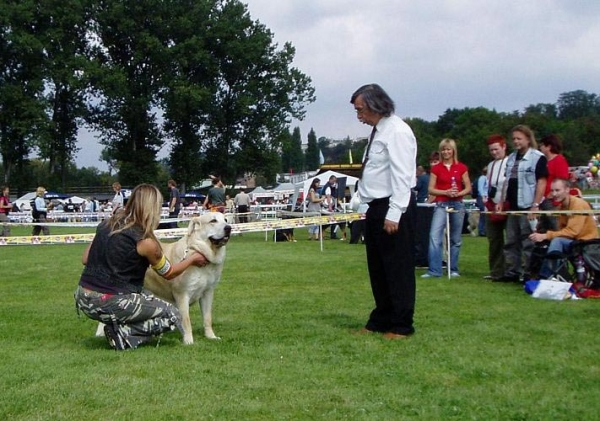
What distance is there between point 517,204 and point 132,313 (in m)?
5.32

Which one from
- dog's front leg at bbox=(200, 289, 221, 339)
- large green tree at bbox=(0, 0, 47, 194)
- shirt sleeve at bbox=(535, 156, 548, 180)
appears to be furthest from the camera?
large green tree at bbox=(0, 0, 47, 194)

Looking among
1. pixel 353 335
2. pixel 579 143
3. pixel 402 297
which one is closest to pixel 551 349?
pixel 402 297

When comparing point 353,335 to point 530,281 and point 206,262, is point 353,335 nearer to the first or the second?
point 206,262

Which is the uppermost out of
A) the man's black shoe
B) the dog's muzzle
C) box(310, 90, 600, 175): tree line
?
box(310, 90, 600, 175): tree line

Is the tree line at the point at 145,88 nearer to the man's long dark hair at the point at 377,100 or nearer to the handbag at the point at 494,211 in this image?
the handbag at the point at 494,211

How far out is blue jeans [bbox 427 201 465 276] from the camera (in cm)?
909

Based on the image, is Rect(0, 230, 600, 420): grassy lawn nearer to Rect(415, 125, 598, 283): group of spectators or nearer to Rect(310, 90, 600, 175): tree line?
Rect(415, 125, 598, 283): group of spectators

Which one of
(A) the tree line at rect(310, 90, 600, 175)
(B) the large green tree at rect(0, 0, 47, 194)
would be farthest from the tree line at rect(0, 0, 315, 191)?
(A) the tree line at rect(310, 90, 600, 175)

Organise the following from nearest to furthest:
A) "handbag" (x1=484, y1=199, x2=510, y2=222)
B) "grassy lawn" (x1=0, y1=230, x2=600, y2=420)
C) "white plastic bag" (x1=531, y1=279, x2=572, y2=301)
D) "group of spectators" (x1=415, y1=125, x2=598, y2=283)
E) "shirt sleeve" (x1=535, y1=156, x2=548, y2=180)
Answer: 1. "grassy lawn" (x1=0, y1=230, x2=600, y2=420)
2. "white plastic bag" (x1=531, y1=279, x2=572, y2=301)
3. "group of spectators" (x1=415, y1=125, x2=598, y2=283)
4. "shirt sleeve" (x1=535, y1=156, x2=548, y2=180)
5. "handbag" (x1=484, y1=199, x2=510, y2=222)

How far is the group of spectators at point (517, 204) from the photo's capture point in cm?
779

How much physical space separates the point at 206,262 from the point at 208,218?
0.38 meters

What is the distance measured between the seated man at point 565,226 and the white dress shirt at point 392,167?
319 centimetres

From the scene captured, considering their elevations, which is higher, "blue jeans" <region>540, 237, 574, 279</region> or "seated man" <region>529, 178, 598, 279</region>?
"seated man" <region>529, 178, 598, 279</region>

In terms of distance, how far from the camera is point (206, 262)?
18.0 feet
